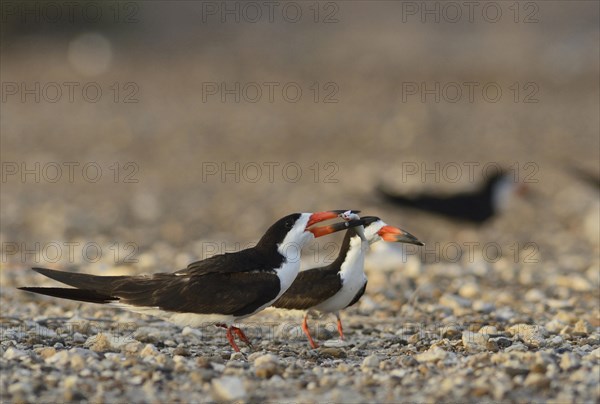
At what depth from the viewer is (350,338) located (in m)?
6.91

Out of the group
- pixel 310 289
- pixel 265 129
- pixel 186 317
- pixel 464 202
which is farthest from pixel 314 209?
pixel 265 129

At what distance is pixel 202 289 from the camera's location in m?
6.04

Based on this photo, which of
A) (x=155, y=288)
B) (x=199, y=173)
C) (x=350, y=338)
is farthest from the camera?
(x=199, y=173)

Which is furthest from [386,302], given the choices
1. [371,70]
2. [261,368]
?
[371,70]

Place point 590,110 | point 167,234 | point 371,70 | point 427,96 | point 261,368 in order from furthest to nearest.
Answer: point 371,70 < point 427,96 < point 590,110 < point 167,234 < point 261,368

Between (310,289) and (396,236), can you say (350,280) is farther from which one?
(396,236)

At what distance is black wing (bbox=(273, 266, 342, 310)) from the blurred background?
120 inches

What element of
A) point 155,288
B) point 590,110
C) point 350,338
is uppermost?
point 590,110

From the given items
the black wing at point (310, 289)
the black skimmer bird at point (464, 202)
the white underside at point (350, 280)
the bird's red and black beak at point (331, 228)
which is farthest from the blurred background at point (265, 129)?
the bird's red and black beak at point (331, 228)

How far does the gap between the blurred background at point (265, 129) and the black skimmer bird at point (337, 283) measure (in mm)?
3090

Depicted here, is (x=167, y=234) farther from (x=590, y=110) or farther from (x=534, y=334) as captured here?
(x=590, y=110)

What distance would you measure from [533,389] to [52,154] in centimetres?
1787

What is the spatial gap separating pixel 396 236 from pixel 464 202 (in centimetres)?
623

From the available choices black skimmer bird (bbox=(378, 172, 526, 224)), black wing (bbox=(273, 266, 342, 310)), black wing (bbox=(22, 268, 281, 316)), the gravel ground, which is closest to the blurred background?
the gravel ground
